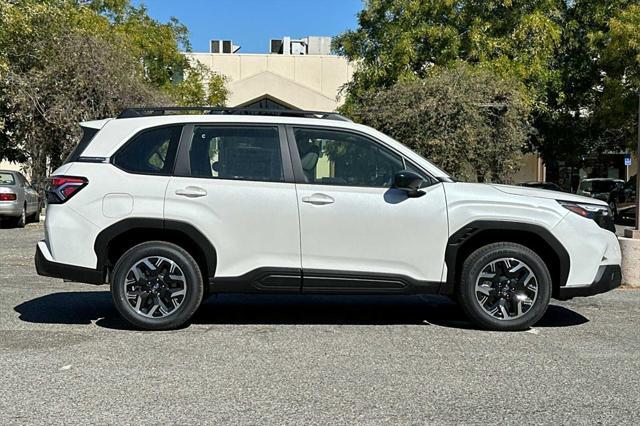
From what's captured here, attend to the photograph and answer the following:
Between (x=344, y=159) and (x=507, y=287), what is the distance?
1909mm

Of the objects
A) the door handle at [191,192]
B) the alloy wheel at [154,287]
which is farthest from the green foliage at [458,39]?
the alloy wheel at [154,287]

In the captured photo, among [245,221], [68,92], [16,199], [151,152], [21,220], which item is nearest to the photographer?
[245,221]

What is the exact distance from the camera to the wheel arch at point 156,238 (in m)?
6.59

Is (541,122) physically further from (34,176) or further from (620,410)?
(620,410)

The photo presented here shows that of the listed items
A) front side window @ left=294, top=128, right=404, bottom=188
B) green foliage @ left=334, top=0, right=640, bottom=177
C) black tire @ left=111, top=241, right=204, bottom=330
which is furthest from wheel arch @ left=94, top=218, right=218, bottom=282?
green foliage @ left=334, top=0, right=640, bottom=177

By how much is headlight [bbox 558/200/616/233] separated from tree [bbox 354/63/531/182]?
371 inches

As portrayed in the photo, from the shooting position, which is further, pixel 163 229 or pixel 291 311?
pixel 291 311

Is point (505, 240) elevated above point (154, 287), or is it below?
above

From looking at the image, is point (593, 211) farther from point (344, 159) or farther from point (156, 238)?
point (156, 238)

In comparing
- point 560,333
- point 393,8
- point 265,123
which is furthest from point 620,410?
point 393,8

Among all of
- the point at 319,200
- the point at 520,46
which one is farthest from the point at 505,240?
the point at 520,46

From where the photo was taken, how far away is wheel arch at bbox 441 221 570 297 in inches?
262

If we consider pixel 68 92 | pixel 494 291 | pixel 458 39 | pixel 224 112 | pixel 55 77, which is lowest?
pixel 494 291

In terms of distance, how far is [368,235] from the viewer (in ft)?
21.6
